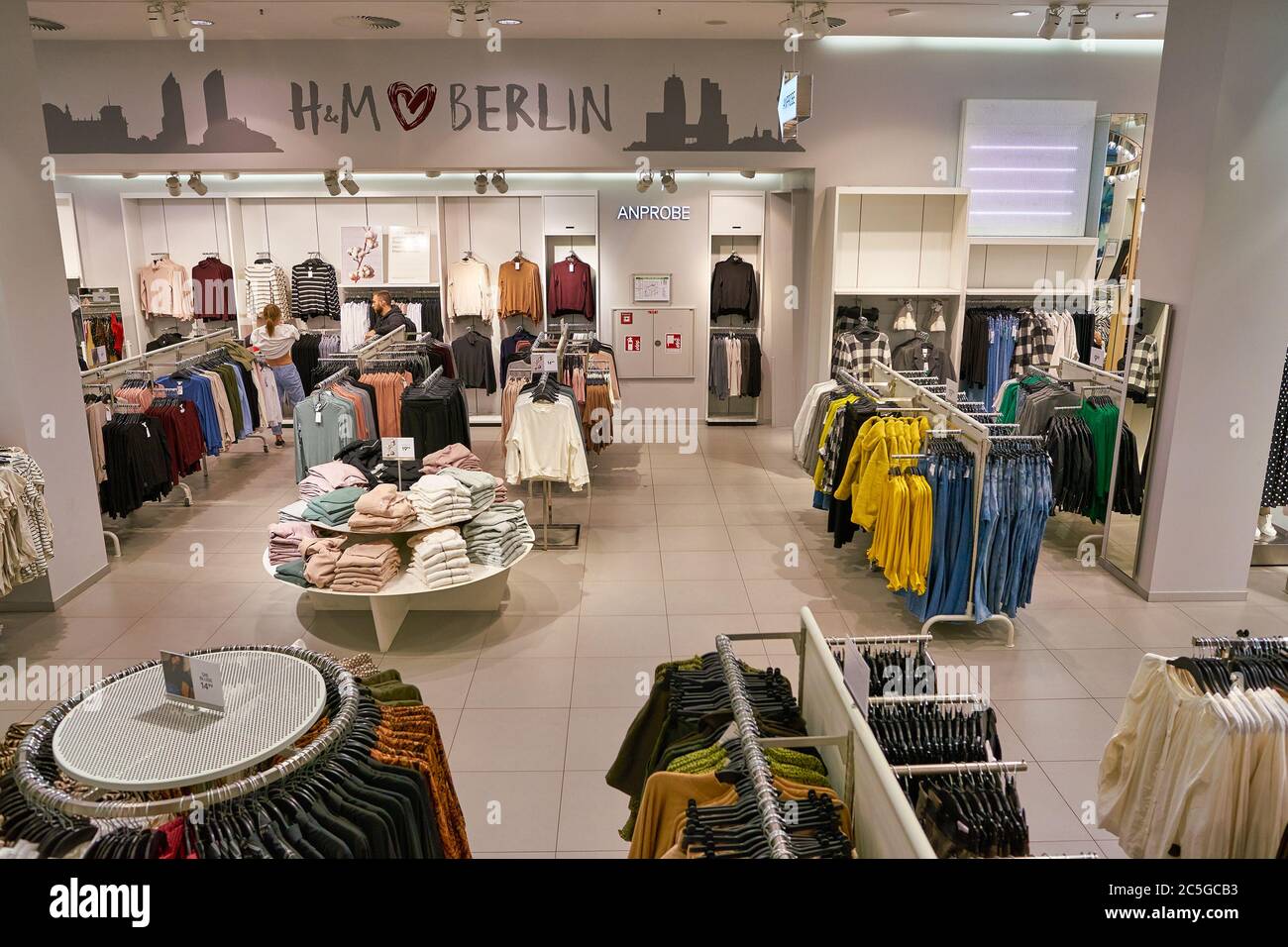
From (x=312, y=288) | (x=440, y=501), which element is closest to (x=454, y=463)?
(x=440, y=501)

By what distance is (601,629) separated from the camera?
5523mm

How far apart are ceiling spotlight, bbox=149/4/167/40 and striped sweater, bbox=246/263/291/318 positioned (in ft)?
12.4

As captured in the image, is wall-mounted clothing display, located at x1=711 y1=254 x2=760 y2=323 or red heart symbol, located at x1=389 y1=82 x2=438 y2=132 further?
wall-mounted clothing display, located at x1=711 y1=254 x2=760 y2=323

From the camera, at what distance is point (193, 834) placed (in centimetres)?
194

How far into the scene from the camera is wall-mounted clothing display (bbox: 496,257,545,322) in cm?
1041

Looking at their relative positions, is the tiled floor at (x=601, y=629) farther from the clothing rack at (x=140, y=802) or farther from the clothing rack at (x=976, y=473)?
the clothing rack at (x=140, y=802)

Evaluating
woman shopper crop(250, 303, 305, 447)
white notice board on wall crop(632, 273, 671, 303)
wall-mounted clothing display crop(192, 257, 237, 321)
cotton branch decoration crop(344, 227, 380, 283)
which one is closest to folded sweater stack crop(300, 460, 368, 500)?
woman shopper crop(250, 303, 305, 447)

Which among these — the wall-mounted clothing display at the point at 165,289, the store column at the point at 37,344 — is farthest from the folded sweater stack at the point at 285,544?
the wall-mounted clothing display at the point at 165,289

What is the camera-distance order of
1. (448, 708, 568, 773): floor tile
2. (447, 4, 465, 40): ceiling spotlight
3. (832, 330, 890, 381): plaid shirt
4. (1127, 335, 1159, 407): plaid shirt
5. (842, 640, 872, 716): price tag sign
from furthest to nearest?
(832, 330, 890, 381): plaid shirt
(447, 4, 465, 40): ceiling spotlight
(1127, 335, 1159, 407): plaid shirt
(448, 708, 568, 773): floor tile
(842, 640, 872, 716): price tag sign

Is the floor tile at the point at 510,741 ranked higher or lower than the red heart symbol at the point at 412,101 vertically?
lower

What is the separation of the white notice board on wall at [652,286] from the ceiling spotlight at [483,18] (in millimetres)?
3133

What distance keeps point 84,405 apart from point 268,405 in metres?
3.16

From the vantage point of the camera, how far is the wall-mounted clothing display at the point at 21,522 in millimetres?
4996

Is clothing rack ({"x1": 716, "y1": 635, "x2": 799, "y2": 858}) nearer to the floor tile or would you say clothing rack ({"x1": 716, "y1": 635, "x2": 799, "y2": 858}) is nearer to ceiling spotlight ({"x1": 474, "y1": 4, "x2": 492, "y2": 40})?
the floor tile
